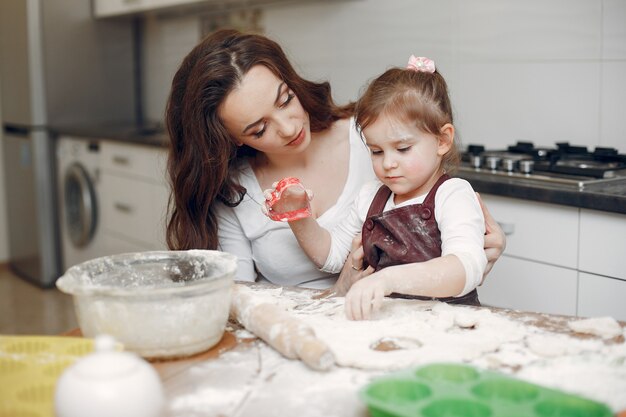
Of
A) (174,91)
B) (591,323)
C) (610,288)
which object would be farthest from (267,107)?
(610,288)

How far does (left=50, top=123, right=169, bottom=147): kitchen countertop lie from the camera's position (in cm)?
338

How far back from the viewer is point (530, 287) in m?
1.96

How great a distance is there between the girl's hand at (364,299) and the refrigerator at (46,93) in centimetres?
331

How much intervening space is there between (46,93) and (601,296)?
3.20m

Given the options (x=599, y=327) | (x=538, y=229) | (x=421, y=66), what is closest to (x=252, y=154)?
(x=421, y=66)

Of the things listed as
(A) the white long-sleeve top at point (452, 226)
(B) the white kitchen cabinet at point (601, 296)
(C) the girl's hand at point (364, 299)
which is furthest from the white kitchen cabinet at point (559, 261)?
(C) the girl's hand at point (364, 299)

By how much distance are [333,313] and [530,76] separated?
1.51m

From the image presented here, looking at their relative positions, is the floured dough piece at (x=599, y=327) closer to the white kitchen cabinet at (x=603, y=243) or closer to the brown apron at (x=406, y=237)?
the brown apron at (x=406, y=237)

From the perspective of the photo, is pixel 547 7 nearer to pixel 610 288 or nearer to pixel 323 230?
pixel 610 288

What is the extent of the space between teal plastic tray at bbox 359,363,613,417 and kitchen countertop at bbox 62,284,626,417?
0.05 m

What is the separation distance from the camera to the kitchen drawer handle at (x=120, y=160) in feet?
11.8

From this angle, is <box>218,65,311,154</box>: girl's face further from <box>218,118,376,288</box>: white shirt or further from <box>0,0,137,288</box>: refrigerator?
<box>0,0,137,288</box>: refrigerator

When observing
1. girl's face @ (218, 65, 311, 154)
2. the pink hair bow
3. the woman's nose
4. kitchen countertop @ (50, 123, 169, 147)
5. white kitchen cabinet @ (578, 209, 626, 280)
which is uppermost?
the pink hair bow

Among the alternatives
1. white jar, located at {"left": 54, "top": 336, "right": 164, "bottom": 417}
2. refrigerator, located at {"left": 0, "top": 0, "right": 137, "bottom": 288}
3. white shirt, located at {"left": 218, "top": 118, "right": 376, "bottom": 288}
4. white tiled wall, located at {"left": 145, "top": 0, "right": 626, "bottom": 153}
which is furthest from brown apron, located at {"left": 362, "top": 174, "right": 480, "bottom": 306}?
refrigerator, located at {"left": 0, "top": 0, "right": 137, "bottom": 288}
